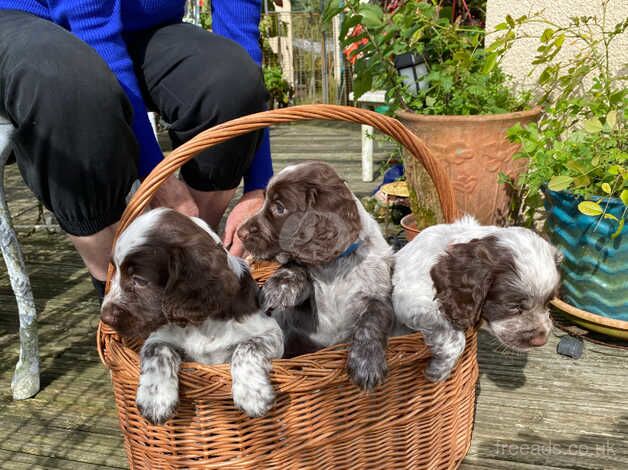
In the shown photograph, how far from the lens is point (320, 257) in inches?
80.3

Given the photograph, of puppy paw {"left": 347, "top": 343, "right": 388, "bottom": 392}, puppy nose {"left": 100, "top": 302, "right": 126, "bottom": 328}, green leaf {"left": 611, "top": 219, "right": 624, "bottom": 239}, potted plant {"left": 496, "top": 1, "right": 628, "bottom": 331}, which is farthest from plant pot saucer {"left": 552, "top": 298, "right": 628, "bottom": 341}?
puppy nose {"left": 100, "top": 302, "right": 126, "bottom": 328}

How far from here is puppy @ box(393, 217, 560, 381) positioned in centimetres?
186

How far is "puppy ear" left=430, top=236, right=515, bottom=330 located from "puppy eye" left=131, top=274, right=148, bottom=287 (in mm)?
933

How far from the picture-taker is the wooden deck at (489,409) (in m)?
2.30

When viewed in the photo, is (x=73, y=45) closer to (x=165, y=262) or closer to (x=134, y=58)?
(x=134, y=58)

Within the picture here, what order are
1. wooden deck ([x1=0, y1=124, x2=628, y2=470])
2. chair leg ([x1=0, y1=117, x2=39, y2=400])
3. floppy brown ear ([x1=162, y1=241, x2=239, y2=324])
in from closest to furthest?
floppy brown ear ([x1=162, y1=241, x2=239, y2=324]) < wooden deck ([x1=0, y1=124, x2=628, y2=470]) < chair leg ([x1=0, y1=117, x2=39, y2=400])

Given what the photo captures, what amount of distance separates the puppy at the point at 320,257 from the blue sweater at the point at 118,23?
77 cm

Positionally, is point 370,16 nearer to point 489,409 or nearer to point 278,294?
point 278,294

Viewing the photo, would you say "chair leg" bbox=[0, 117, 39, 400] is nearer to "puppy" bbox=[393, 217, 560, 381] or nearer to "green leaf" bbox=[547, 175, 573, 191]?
"puppy" bbox=[393, 217, 560, 381]

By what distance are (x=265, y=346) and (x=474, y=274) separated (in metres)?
0.69

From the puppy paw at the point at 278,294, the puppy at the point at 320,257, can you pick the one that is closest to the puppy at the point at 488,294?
the puppy at the point at 320,257

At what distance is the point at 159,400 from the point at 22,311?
1.43m

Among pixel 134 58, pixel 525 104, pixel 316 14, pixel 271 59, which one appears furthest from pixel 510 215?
pixel 316 14

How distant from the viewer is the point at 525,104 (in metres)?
3.85
